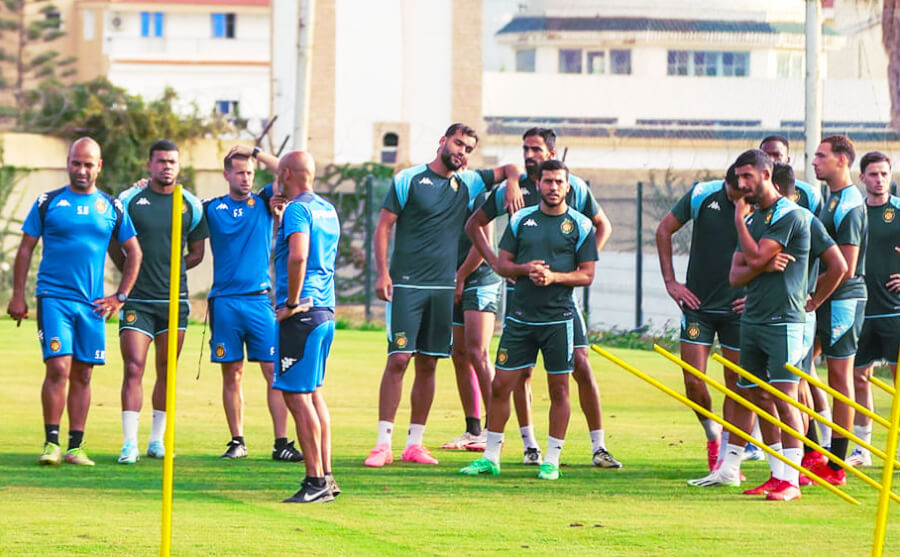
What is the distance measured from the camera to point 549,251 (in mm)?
10852

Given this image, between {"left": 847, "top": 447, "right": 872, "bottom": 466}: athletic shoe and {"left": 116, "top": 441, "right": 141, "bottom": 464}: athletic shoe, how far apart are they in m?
4.95

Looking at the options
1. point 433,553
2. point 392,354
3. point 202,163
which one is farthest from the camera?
point 202,163

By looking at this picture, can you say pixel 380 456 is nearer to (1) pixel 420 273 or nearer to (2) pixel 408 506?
(1) pixel 420 273

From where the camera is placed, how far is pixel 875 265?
471 inches

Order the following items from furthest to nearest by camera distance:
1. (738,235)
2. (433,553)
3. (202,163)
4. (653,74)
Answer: (653,74)
(202,163)
(738,235)
(433,553)

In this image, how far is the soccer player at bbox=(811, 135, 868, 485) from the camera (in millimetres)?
11102

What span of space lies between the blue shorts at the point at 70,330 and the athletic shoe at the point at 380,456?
6.30 ft

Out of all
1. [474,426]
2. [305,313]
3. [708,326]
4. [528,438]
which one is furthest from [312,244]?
[474,426]

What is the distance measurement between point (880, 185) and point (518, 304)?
283cm

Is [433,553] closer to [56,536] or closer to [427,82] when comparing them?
[56,536]

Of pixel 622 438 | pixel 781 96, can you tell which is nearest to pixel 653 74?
pixel 781 96

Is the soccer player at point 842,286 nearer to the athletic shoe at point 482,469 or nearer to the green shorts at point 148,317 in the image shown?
the athletic shoe at point 482,469

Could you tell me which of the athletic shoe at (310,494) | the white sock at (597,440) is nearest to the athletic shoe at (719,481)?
the white sock at (597,440)

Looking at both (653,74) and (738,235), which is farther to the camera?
(653,74)
